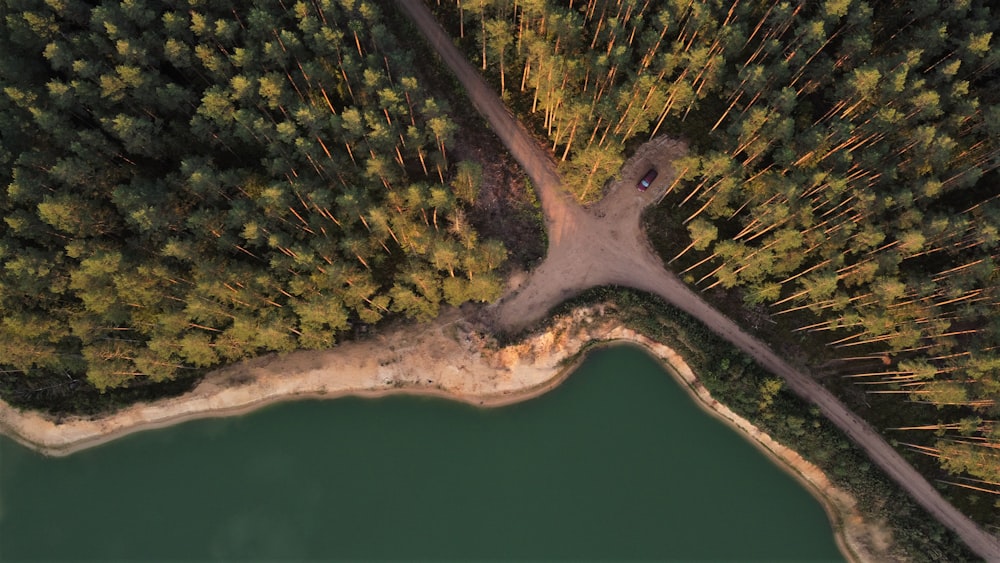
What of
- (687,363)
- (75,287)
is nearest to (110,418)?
(75,287)

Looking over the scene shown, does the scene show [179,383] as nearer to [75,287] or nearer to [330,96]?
[75,287]

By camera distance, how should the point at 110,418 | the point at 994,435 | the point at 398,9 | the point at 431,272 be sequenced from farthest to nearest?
the point at 398,9 → the point at 110,418 → the point at 431,272 → the point at 994,435

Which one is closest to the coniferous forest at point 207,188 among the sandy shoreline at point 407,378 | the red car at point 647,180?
the sandy shoreline at point 407,378

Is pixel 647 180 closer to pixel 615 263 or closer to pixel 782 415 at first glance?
pixel 615 263

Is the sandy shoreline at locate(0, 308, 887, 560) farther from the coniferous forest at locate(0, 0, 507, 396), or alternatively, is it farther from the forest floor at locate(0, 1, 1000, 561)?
the coniferous forest at locate(0, 0, 507, 396)

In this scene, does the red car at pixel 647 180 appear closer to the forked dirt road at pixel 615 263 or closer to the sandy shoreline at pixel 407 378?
the forked dirt road at pixel 615 263

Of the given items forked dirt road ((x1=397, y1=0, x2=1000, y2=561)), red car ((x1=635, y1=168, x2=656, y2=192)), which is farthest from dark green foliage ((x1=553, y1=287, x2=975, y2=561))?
red car ((x1=635, y1=168, x2=656, y2=192))
